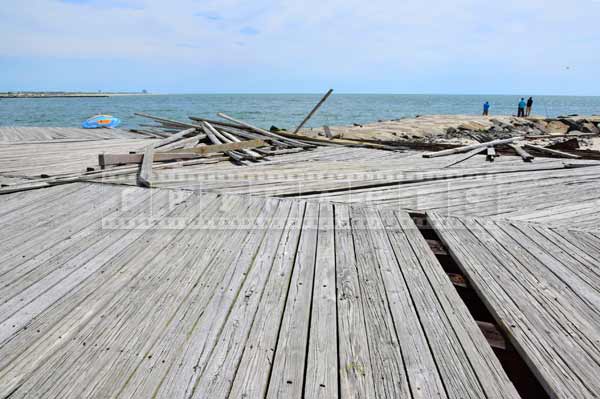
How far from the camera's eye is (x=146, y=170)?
6.05 m

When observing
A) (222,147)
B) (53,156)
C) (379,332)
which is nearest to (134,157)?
(222,147)

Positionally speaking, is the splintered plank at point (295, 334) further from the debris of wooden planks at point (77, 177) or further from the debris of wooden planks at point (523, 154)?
the debris of wooden planks at point (523, 154)

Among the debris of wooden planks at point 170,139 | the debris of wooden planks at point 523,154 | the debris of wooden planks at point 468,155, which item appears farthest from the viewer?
the debris of wooden planks at point 170,139

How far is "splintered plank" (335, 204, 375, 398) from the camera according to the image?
182cm

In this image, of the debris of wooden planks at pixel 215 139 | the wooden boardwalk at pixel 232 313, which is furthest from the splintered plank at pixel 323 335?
the debris of wooden planks at pixel 215 139

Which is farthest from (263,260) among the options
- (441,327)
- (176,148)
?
(176,148)

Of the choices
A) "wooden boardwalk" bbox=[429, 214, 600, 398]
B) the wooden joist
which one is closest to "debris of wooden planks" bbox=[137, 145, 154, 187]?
"wooden boardwalk" bbox=[429, 214, 600, 398]

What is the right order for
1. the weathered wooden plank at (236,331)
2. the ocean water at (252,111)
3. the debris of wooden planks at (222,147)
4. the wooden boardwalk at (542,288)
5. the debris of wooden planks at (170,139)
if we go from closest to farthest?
the weathered wooden plank at (236,331) < the wooden boardwalk at (542,288) < the debris of wooden planks at (222,147) < the debris of wooden planks at (170,139) < the ocean water at (252,111)

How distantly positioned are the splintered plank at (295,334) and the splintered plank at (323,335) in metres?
0.04

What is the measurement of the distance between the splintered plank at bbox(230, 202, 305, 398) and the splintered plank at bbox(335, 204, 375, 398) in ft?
1.24

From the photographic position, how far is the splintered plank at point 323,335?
181 cm

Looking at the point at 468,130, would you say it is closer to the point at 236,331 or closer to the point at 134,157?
the point at 134,157

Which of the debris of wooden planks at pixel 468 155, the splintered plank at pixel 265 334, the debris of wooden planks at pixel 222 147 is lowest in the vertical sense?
the splintered plank at pixel 265 334

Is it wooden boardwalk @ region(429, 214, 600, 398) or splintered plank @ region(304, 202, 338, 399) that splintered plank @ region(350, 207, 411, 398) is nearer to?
splintered plank @ region(304, 202, 338, 399)
